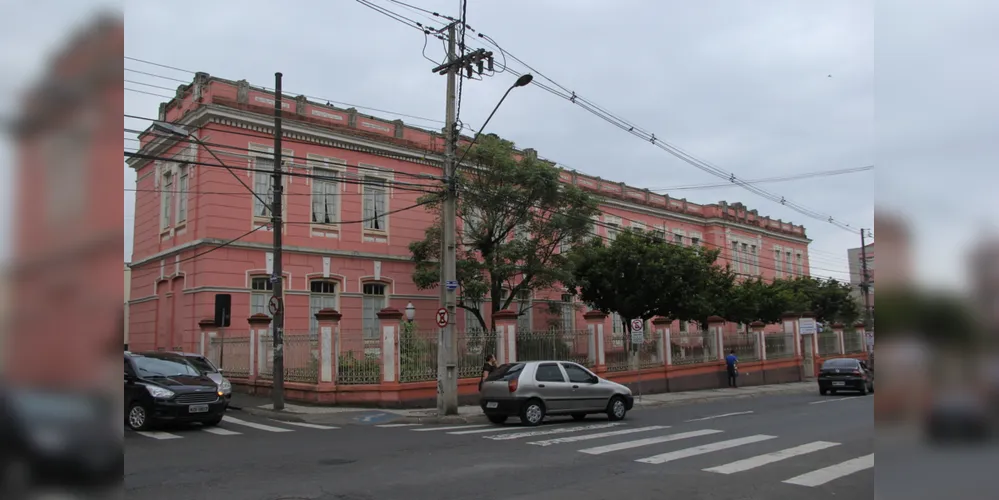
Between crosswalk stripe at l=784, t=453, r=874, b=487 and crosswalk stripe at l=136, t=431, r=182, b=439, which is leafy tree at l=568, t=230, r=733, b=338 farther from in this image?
crosswalk stripe at l=784, t=453, r=874, b=487

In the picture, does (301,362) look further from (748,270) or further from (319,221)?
(748,270)

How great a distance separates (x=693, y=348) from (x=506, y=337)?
37.1ft

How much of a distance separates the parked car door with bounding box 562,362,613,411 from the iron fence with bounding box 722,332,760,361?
1680 cm

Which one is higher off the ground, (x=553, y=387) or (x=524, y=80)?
(x=524, y=80)

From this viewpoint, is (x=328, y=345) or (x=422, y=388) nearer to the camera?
(x=328, y=345)

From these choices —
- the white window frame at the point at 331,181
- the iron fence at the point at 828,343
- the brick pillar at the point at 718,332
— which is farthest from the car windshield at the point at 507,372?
the iron fence at the point at 828,343

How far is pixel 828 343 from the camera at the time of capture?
41.8 metres

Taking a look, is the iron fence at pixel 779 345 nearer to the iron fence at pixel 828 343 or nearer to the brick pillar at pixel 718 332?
the iron fence at pixel 828 343

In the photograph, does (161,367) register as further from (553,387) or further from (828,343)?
(828,343)

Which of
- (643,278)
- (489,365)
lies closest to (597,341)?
(489,365)

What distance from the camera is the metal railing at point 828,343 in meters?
41.1

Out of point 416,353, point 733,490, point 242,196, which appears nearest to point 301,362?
point 416,353

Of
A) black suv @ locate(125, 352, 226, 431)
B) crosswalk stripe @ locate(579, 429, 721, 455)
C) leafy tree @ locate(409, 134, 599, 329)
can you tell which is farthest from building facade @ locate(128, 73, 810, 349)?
crosswalk stripe @ locate(579, 429, 721, 455)
